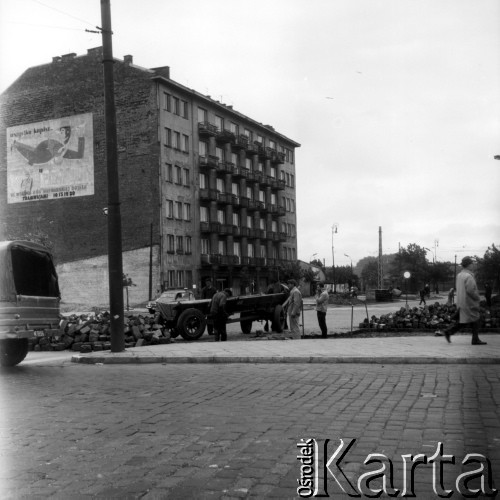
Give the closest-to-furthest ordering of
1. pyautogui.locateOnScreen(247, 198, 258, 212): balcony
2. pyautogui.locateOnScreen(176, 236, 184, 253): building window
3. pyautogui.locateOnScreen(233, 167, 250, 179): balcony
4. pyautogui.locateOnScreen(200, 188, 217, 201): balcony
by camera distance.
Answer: pyautogui.locateOnScreen(176, 236, 184, 253): building window → pyautogui.locateOnScreen(200, 188, 217, 201): balcony → pyautogui.locateOnScreen(233, 167, 250, 179): balcony → pyautogui.locateOnScreen(247, 198, 258, 212): balcony

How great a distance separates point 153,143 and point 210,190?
945cm

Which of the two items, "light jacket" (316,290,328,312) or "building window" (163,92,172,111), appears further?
"building window" (163,92,172,111)

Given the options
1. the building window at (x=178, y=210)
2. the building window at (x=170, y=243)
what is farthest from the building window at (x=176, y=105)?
the building window at (x=170, y=243)

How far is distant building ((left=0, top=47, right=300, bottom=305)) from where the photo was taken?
58.5 m

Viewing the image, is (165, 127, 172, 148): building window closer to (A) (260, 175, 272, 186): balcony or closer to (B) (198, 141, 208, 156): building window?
(B) (198, 141, 208, 156): building window

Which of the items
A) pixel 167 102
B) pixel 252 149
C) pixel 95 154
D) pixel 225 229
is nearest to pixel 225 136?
pixel 252 149

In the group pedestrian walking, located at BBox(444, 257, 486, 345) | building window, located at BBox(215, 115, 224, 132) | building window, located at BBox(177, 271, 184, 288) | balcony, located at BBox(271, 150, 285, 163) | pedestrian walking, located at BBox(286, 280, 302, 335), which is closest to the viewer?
pedestrian walking, located at BBox(444, 257, 486, 345)

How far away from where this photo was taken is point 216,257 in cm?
6669

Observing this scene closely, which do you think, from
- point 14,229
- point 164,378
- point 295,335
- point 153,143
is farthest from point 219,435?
point 14,229

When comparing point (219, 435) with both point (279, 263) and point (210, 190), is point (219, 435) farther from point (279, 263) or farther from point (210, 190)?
point (279, 263)

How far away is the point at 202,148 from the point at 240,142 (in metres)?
6.88

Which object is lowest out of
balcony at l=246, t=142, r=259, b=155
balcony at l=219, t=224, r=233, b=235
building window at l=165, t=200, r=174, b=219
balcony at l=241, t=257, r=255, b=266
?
balcony at l=241, t=257, r=255, b=266

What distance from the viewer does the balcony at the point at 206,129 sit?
65.2 m

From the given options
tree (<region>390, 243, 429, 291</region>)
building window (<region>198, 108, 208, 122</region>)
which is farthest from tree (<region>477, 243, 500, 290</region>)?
tree (<region>390, 243, 429, 291</region>)
